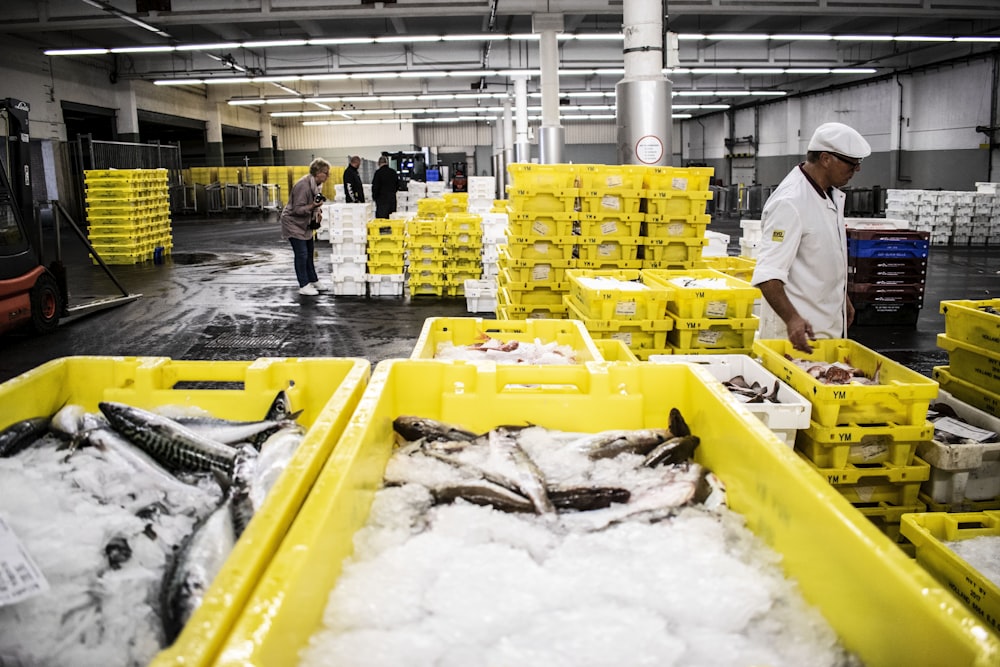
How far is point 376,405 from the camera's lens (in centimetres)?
186

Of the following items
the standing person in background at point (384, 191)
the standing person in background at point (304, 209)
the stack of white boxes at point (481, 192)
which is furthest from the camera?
the stack of white boxes at point (481, 192)

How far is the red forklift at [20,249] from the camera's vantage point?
7668 millimetres

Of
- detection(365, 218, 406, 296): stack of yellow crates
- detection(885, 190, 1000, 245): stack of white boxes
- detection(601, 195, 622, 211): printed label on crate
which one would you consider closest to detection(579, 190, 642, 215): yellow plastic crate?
detection(601, 195, 622, 211): printed label on crate

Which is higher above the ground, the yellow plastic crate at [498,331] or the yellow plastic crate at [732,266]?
the yellow plastic crate at [732,266]

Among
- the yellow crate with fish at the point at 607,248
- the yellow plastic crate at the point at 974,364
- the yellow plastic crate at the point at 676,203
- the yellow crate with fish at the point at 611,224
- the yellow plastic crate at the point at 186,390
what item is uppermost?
the yellow plastic crate at the point at 676,203

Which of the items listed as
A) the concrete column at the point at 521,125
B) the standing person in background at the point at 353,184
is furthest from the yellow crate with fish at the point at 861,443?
the concrete column at the point at 521,125

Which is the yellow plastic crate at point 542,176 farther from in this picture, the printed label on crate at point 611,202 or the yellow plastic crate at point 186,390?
the yellow plastic crate at point 186,390

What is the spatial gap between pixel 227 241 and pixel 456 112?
47.6 ft

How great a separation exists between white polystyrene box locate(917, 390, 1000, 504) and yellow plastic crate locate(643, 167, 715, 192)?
3.29m

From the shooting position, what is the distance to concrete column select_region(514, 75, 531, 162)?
58.5 ft

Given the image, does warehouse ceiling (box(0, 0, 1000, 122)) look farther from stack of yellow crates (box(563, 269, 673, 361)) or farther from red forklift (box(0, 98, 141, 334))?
stack of yellow crates (box(563, 269, 673, 361))

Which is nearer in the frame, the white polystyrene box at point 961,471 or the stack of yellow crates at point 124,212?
the white polystyrene box at point 961,471

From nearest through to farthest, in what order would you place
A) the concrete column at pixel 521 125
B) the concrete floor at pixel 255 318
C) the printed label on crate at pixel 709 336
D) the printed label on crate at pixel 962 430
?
the printed label on crate at pixel 962 430 < the printed label on crate at pixel 709 336 < the concrete floor at pixel 255 318 < the concrete column at pixel 521 125

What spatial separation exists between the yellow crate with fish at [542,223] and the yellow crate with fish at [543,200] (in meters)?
0.05
